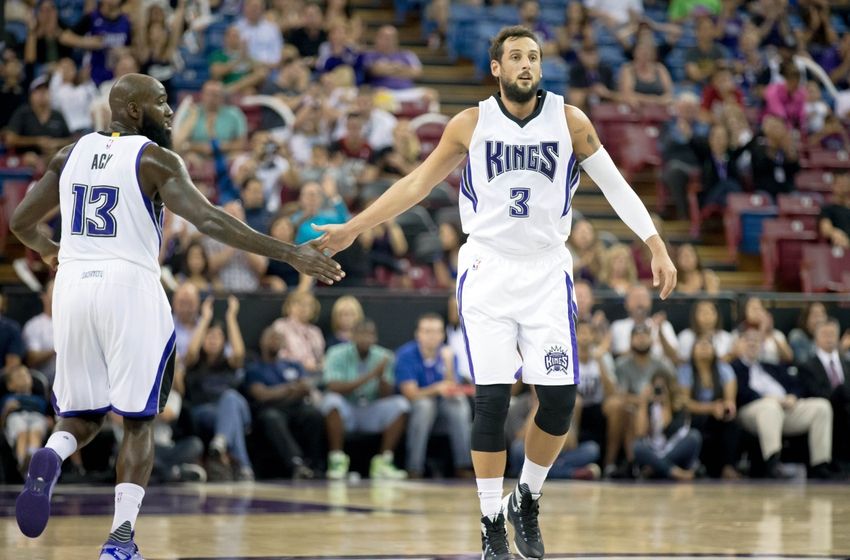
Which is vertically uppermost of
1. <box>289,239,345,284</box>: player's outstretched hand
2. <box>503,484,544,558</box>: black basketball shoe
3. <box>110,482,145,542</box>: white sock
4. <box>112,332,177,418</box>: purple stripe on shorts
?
<box>289,239,345,284</box>: player's outstretched hand

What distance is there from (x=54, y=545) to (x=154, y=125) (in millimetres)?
2334

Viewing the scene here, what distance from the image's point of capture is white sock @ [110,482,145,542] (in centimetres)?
609

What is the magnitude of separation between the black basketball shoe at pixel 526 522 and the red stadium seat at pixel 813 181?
1143 centimetres

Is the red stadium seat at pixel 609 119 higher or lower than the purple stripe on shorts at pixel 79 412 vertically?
higher

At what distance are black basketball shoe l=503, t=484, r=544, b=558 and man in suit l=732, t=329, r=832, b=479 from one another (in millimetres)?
6987

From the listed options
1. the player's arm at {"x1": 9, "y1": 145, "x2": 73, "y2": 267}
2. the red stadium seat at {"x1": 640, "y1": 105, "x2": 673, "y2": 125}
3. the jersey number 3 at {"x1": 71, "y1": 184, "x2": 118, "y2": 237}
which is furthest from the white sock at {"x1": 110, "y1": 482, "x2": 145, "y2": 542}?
the red stadium seat at {"x1": 640, "y1": 105, "x2": 673, "y2": 125}

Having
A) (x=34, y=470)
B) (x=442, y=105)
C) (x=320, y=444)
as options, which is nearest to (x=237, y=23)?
(x=442, y=105)

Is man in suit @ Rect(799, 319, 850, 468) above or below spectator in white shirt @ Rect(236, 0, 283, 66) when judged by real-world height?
below

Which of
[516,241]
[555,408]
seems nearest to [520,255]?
[516,241]

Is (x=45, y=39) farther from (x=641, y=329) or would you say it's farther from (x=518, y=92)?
(x=518, y=92)

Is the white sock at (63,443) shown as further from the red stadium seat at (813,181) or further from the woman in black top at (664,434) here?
the red stadium seat at (813,181)

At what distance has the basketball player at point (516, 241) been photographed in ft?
21.4

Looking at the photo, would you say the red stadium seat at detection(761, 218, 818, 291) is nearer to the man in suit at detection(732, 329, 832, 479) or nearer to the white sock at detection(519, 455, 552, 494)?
the man in suit at detection(732, 329, 832, 479)

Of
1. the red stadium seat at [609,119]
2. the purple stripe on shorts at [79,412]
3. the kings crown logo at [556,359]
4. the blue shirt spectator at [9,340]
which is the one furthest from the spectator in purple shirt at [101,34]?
the kings crown logo at [556,359]
